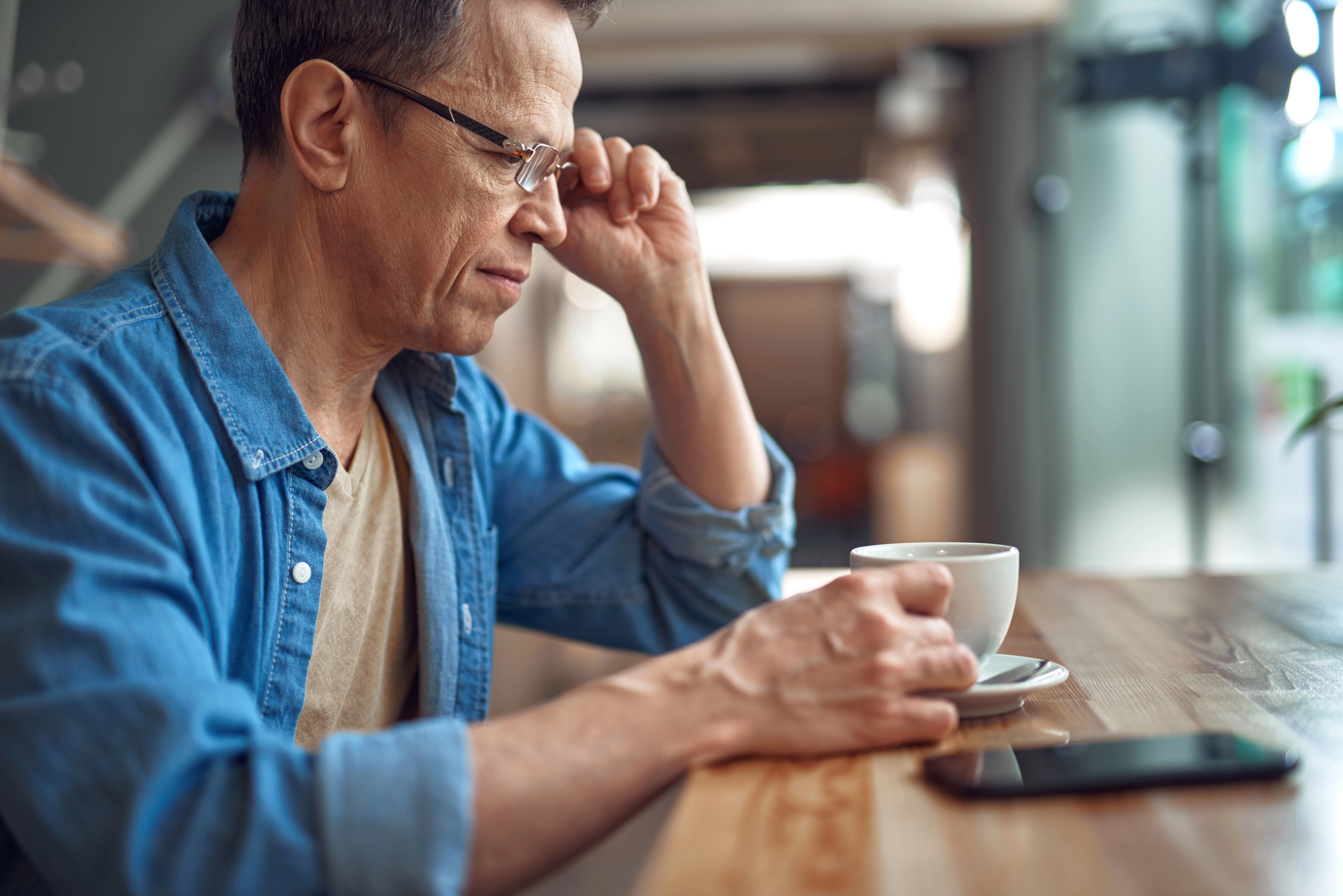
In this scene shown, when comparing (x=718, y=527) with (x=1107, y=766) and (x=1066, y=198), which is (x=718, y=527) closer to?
(x=1107, y=766)

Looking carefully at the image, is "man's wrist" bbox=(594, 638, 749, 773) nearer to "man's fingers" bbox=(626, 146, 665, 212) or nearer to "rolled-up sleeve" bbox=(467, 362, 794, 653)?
"rolled-up sleeve" bbox=(467, 362, 794, 653)

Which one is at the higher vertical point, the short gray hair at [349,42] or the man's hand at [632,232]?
the short gray hair at [349,42]

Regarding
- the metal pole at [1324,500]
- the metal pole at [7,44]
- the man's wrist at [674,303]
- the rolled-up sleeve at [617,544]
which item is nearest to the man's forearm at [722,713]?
the rolled-up sleeve at [617,544]

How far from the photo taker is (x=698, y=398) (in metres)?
1.19

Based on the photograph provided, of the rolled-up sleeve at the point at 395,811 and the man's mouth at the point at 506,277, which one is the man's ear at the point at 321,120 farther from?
the rolled-up sleeve at the point at 395,811

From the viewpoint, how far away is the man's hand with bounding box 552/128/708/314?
1.22 m

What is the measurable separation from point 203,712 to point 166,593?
11 cm

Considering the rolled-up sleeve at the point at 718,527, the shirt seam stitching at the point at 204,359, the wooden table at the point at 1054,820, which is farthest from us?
the rolled-up sleeve at the point at 718,527

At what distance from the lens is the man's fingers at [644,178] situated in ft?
3.94

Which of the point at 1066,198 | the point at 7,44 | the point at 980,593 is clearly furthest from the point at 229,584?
the point at 1066,198

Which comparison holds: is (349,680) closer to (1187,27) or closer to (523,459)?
(523,459)

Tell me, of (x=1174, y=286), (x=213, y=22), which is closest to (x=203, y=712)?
(x=213, y=22)

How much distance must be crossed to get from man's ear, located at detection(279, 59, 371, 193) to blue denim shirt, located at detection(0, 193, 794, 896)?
0.12 m

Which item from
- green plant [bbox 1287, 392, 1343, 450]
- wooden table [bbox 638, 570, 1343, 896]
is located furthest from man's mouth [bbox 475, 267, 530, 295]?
green plant [bbox 1287, 392, 1343, 450]
